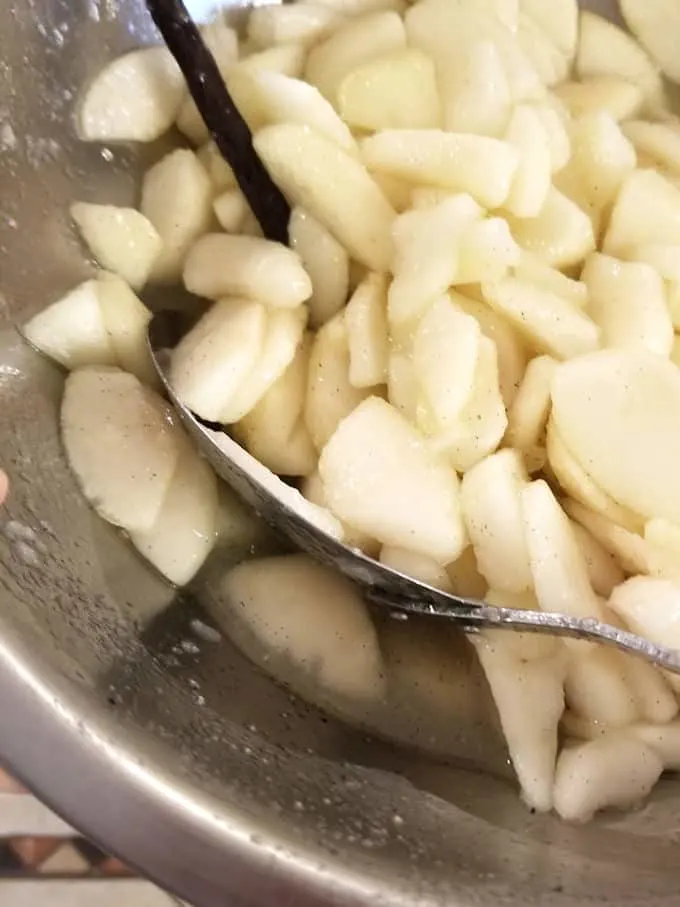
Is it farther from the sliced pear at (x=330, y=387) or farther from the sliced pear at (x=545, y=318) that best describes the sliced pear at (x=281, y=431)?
the sliced pear at (x=545, y=318)

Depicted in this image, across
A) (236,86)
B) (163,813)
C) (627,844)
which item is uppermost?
(236,86)

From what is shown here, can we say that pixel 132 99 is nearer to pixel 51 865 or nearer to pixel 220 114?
pixel 220 114

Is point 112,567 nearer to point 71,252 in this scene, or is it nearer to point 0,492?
point 0,492

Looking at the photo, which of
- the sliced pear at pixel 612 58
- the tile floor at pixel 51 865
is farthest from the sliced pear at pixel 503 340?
the tile floor at pixel 51 865

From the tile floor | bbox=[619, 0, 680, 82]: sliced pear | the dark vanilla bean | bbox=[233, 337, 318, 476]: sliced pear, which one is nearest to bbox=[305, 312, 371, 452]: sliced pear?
bbox=[233, 337, 318, 476]: sliced pear

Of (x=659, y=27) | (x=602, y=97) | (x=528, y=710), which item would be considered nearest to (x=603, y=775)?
(x=528, y=710)

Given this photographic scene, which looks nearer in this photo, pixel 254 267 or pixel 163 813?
pixel 163 813

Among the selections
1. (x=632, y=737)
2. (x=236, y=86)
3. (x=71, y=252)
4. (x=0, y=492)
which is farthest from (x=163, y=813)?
(x=236, y=86)
